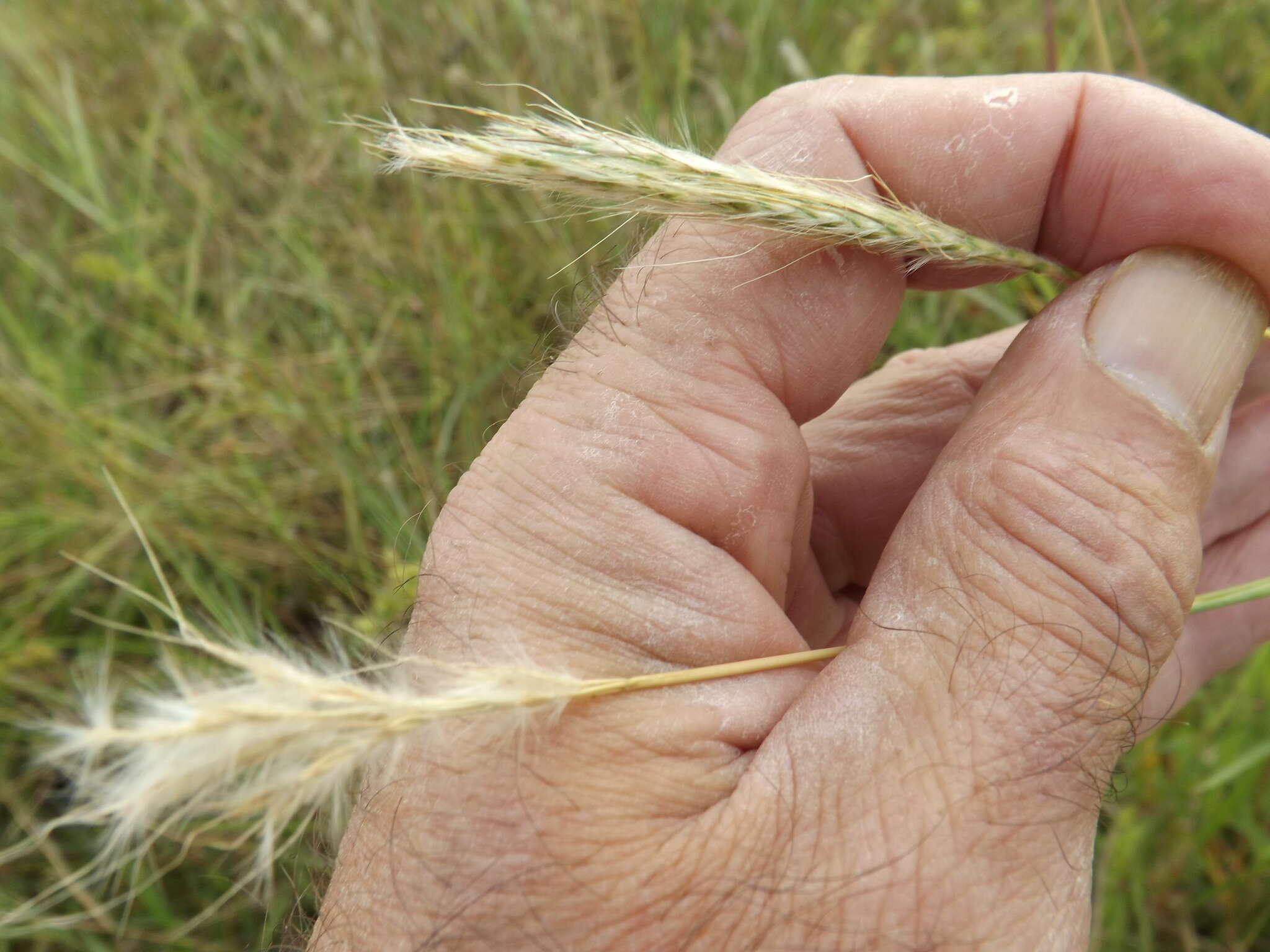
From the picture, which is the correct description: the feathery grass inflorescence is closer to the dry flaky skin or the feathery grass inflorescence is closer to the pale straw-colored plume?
the pale straw-colored plume

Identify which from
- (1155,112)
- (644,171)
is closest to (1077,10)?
(1155,112)

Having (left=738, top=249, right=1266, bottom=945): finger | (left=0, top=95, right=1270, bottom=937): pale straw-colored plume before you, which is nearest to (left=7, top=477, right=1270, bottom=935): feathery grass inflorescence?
(left=0, top=95, right=1270, bottom=937): pale straw-colored plume

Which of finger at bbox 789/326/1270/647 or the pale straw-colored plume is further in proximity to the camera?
finger at bbox 789/326/1270/647

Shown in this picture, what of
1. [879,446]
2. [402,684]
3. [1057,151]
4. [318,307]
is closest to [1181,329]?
[1057,151]

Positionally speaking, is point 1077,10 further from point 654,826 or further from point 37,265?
point 37,265

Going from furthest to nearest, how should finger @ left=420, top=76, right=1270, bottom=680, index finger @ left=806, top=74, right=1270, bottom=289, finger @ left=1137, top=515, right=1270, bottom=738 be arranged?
finger @ left=1137, top=515, right=1270, bottom=738 < index finger @ left=806, top=74, right=1270, bottom=289 < finger @ left=420, top=76, right=1270, bottom=680

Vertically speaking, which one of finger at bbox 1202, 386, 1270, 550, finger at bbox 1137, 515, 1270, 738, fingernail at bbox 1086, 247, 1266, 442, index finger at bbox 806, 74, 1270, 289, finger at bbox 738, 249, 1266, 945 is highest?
index finger at bbox 806, 74, 1270, 289

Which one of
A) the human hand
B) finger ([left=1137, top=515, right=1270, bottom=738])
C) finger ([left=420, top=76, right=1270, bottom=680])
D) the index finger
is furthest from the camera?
finger ([left=1137, top=515, right=1270, bottom=738])
